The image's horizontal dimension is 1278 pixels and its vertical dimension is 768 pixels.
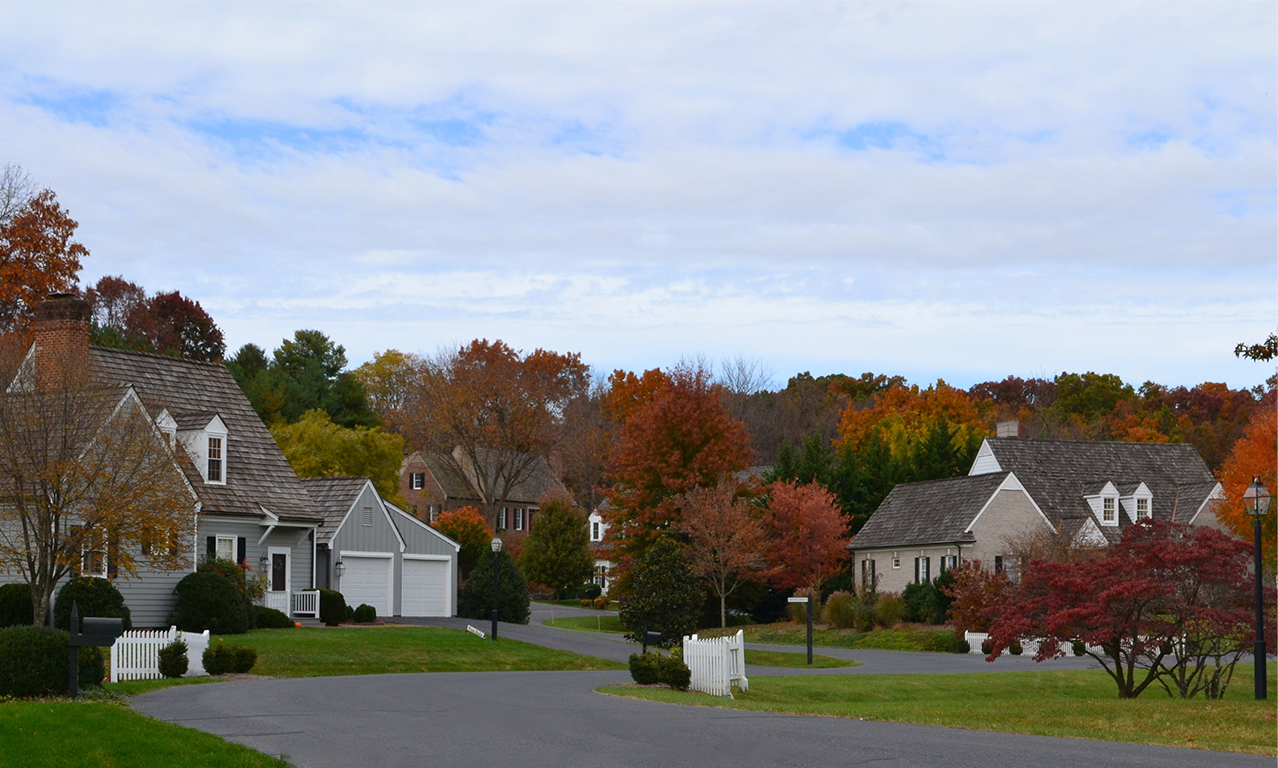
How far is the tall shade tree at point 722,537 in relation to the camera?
54375 millimetres

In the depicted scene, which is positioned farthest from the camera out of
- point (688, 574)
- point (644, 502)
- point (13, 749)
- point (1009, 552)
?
point (644, 502)

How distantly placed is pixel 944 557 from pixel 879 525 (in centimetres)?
517

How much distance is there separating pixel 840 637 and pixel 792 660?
11440mm

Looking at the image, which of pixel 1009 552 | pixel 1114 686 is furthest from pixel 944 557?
pixel 1114 686

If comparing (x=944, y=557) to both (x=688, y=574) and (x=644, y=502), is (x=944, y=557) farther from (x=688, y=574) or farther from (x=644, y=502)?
(x=688, y=574)

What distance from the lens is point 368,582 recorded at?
50625 millimetres

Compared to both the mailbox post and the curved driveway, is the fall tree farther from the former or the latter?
the mailbox post

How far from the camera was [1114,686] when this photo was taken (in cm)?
3042

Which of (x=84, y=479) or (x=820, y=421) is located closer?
(x=84, y=479)

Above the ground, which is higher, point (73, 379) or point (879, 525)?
point (73, 379)

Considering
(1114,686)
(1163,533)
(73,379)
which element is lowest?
(1114,686)

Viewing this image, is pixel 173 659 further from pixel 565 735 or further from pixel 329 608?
pixel 329 608

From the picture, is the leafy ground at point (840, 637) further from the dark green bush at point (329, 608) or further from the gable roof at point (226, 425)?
the gable roof at point (226, 425)

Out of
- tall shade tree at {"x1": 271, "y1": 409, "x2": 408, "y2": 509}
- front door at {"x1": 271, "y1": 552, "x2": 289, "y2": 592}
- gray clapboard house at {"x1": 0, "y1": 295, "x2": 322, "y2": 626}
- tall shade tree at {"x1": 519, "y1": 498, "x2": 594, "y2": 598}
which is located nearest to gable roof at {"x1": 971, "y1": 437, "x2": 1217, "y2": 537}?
tall shade tree at {"x1": 519, "y1": 498, "x2": 594, "y2": 598}
